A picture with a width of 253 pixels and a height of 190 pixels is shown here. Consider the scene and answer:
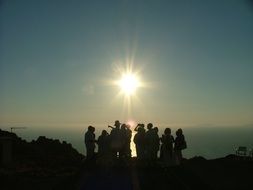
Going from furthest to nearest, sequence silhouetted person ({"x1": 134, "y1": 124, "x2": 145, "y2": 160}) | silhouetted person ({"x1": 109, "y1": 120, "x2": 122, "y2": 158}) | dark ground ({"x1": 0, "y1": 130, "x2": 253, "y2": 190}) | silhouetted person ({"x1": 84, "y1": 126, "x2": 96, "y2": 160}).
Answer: silhouetted person ({"x1": 84, "y1": 126, "x2": 96, "y2": 160})
silhouetted person ({"x1": 134, "y1": 124, "x2": 145, "y2": 160})
silhouetted person ({"x1": 109, "y1": 120, "x2": 122, "y2": 158})
dark ground ({"x1": 0, "y1": 130, "x2": 253, "y2": 190})

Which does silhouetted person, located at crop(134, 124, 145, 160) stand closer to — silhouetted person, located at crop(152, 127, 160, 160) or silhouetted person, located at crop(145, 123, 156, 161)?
silhouetted person, located at crop(145, 123, 156, 161)

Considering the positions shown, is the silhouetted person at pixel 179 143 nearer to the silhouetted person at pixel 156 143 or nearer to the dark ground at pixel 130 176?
the dark ground at pixel 130 176

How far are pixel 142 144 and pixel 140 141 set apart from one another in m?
0.17

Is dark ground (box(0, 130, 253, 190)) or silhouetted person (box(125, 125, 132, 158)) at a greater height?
silhouetted person (box(125, 125, 132, 158))

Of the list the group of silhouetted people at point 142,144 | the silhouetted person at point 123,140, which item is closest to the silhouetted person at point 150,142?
the group of silhouetted people at point 142,144

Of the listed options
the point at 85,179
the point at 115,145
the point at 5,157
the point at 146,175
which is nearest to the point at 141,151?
the point at 115,145

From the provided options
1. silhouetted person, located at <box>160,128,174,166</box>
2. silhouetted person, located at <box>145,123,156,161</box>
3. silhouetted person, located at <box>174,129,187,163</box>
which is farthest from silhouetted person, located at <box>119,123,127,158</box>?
silhouetted person, located at <box>174,129,187,163</box>

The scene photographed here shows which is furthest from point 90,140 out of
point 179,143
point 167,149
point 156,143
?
point 179,143

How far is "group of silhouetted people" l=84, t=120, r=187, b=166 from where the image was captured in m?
23.1

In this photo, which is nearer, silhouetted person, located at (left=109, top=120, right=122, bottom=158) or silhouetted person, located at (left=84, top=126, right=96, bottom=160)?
silhouetted person, located at (left=109, top=120, right=122, bottom=158)

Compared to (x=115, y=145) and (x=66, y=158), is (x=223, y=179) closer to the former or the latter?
(x=115, y=145)

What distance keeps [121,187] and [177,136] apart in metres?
5.43

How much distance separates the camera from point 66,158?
33594 mm

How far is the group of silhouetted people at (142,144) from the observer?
75.8 feet
